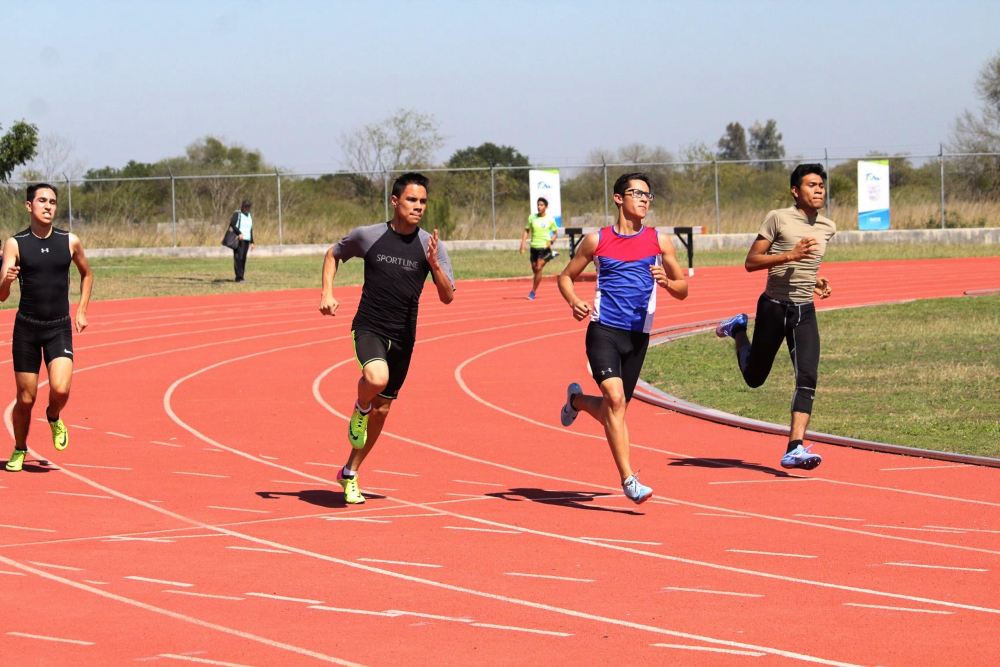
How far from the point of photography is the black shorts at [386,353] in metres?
8.94

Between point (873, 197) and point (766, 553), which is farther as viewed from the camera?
→ point (873, 197)

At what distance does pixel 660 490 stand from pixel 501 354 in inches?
353

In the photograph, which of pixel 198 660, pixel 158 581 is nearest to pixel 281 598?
pixel 158 581

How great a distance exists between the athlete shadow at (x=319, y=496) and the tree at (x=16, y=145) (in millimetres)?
32786

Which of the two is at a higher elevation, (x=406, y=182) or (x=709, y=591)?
(x=406, y=182)

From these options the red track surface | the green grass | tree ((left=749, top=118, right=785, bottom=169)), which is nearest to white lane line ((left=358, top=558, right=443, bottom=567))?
the red track surface

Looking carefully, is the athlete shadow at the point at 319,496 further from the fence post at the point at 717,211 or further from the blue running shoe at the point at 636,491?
the fence post at the point at 717,211

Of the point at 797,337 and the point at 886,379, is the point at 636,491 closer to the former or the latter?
the point at 797,337

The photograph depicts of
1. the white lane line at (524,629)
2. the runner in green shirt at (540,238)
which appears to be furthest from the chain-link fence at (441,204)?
the white lane line at (524,629)

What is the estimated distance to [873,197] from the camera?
146ft

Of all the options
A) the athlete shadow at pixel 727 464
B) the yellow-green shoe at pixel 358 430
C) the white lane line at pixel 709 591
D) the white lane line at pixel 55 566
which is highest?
the yellow-green shoe at pixel 358 430

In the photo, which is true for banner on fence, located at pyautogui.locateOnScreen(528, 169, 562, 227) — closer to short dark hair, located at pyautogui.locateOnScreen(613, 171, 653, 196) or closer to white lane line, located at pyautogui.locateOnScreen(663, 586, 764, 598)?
short dark hair, located at pyautogui.locateOnScreen(613, 171, 653, 196)

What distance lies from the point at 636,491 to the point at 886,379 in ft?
22.0

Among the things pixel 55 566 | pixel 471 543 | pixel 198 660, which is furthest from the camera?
pixel 471 543
